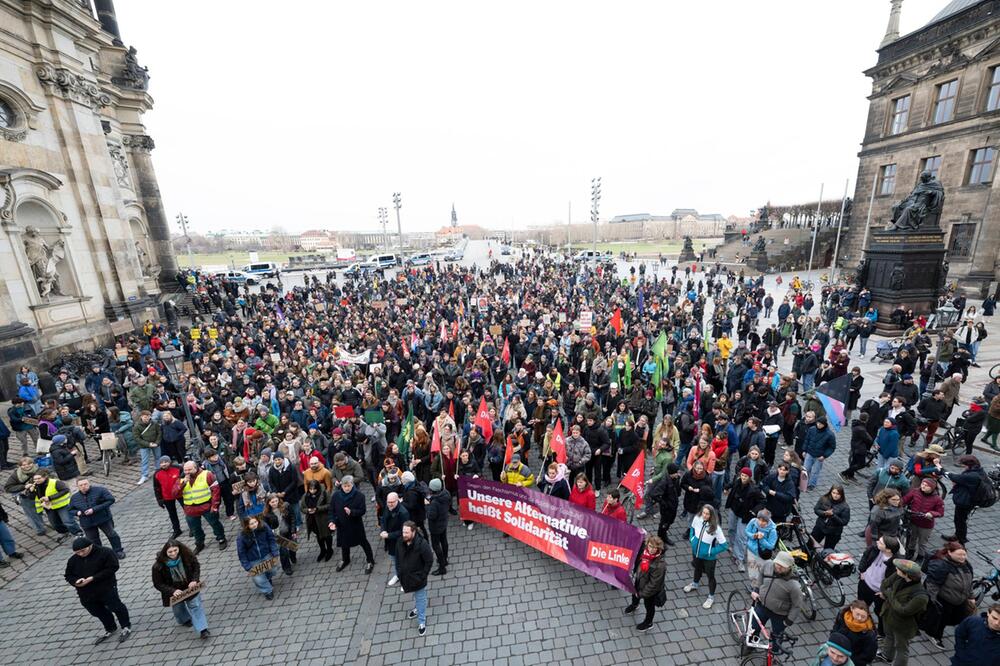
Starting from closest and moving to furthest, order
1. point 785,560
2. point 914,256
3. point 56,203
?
point 785,560 < point 56,203 < point 914,256

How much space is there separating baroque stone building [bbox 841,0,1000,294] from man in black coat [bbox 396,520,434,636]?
3641 cm

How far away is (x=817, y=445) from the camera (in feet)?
→ 26.9

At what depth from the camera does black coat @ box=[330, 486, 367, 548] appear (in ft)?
22.2

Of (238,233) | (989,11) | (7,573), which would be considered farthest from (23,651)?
(238,233)

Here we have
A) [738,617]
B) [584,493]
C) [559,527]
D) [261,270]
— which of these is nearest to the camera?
[738,617]

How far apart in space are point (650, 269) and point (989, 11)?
30.4 metres

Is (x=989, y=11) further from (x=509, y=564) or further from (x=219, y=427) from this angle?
(x=219, y=427)

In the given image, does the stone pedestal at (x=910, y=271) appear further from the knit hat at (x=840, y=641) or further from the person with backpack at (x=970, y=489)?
the knit hat at (x=840, y=641)

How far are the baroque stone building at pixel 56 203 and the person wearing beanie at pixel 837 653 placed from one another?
21.2 metres

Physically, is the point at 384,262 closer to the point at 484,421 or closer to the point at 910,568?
the point at 484,421

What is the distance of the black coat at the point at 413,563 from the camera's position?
563 cm

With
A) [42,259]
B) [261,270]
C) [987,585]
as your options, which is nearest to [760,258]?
[987,585]

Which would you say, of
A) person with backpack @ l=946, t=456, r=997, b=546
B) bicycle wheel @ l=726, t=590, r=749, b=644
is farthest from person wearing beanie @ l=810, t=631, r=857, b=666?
person with backpack @ l=946, t=456, r=997, b=546

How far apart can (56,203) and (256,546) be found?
62.9ft
